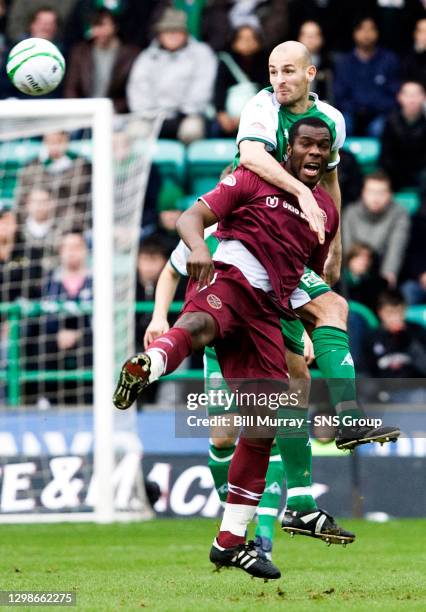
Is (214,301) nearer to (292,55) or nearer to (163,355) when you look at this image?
(163,355)

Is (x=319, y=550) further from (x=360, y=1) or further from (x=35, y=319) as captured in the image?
(x=360, y=1)

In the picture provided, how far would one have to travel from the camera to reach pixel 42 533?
11.2m

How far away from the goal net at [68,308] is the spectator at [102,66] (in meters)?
A: 1.23

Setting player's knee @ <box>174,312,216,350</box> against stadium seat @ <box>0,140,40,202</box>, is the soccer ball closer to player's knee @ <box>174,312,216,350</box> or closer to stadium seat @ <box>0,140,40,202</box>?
player's knee @ <box>174,312,216,350</box>

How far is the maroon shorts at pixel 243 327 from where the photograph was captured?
6922 mm

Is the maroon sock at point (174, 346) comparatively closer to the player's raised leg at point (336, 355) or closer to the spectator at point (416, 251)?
the player's raised leg at point (336, 355)

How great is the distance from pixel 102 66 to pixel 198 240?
10417mm

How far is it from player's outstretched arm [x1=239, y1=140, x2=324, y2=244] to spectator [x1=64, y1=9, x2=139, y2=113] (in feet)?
31.1

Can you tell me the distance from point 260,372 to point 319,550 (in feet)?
10.1

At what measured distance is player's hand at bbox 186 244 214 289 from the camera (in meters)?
6.41

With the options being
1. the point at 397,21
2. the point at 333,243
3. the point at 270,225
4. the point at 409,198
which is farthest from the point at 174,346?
the point at 397,21

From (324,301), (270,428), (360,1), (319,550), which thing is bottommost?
(319,550)

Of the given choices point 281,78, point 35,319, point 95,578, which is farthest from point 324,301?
point 35,319

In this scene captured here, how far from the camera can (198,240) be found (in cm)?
655
